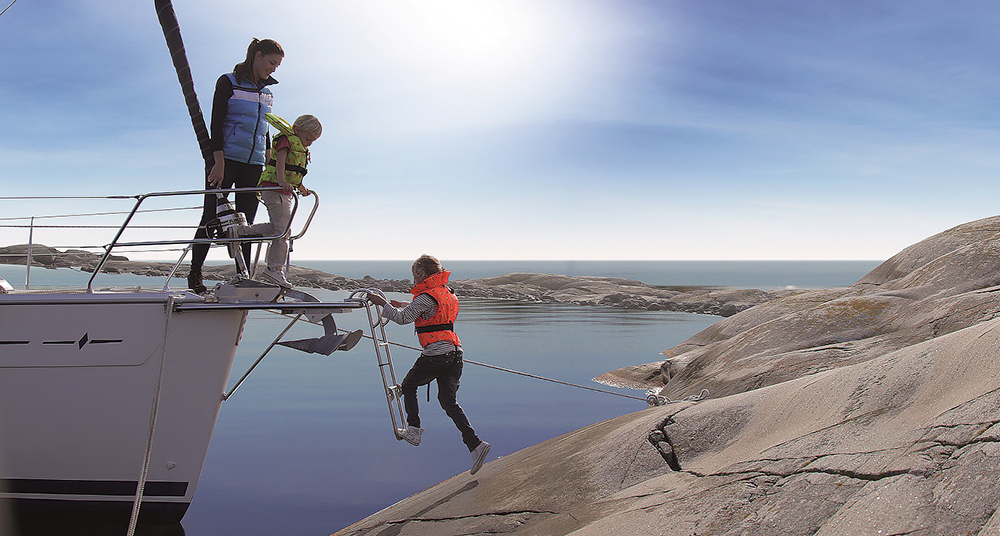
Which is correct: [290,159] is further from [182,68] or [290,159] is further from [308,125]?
[182,68]

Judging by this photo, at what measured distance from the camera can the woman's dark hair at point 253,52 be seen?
771cm

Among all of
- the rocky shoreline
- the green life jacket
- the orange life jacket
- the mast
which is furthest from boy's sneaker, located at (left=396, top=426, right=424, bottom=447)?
the rocky shoreline

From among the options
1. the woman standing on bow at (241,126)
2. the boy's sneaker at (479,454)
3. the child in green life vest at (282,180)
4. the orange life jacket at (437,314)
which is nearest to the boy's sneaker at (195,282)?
the woman standing on bow at (241,126)

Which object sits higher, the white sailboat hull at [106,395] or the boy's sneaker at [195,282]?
the boy's sneaker at [195,282]

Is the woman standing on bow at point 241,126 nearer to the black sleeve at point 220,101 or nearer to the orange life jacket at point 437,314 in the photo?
the black sleeve at point 220,101

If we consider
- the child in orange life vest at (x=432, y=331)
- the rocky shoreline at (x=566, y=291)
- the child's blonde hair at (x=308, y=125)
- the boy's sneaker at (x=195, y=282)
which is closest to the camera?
the child in orange life vest at (x=432, y=331)

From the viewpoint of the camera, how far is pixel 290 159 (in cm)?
752

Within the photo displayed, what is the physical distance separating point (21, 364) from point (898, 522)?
8.70 metres

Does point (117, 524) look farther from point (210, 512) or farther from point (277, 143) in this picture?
point (277, 143)

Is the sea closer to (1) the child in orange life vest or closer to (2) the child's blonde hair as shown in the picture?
(1) the child in orange life vest

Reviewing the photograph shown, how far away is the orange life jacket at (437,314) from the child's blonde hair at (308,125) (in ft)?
6.47

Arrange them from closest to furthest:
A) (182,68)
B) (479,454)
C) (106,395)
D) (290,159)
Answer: (290,159) → (479,454) → (106,395) → (182,68)

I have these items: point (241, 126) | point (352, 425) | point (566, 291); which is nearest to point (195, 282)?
point (241, 126)

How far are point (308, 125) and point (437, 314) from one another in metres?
2.43
